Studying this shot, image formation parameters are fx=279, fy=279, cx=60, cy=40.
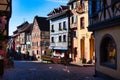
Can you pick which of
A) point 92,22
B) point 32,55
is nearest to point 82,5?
point 92,22

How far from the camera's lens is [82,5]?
129 ft

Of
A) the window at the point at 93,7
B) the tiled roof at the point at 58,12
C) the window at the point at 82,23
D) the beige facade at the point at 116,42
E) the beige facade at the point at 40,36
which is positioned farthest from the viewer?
the beige facade at the point at 40,36

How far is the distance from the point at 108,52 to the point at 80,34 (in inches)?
857

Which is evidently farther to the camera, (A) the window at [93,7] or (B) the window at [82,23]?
(B) the window at [82,23]

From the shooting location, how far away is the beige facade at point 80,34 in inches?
1481

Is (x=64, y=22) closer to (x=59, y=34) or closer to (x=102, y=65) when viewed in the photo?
(x=59, y=34)

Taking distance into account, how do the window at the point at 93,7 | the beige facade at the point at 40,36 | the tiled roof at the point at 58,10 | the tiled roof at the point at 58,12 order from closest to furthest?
the window at the point at 93,7 < the tiled roof at the point at 58,12 < the tiled roof at the point at 58,10 < the beige facade at the point at 40,36

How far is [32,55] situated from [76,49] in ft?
82.3

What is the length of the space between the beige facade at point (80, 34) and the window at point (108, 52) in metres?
17.4

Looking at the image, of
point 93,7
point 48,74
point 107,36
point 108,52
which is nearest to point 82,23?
point 48,74

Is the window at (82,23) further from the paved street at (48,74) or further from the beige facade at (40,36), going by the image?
the beige facade at (40,36)

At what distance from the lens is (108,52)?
18.8 m

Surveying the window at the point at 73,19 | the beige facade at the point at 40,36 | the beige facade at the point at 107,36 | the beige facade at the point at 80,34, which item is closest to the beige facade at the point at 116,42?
the beige facade at the point at 107,36

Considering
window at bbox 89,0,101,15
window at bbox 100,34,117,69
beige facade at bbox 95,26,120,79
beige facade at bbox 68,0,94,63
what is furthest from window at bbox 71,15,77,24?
window at bbox 100,34,117,69
